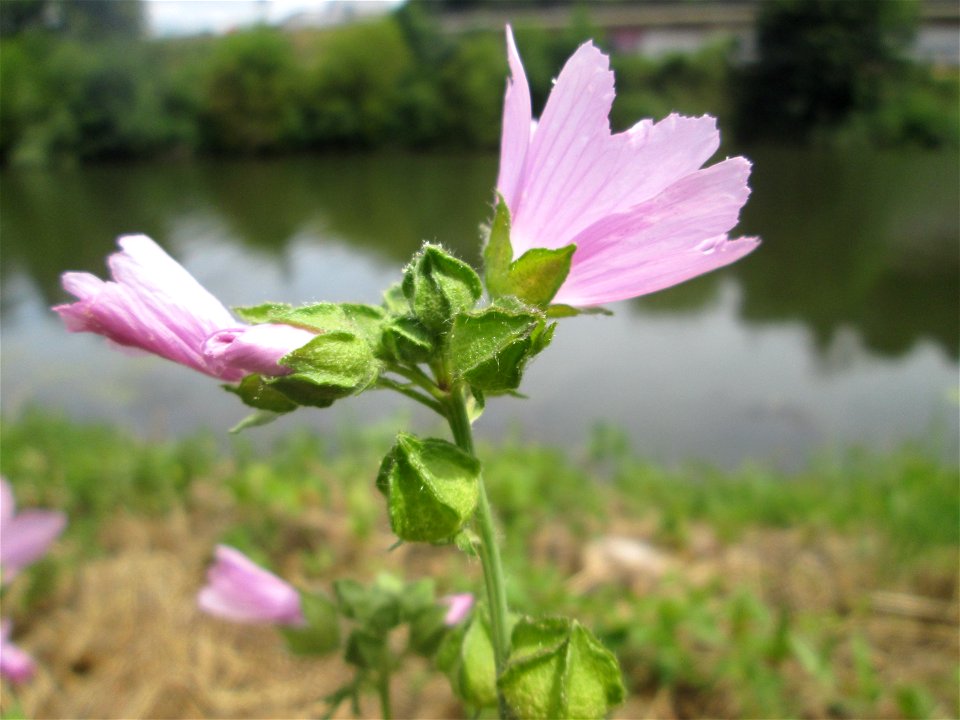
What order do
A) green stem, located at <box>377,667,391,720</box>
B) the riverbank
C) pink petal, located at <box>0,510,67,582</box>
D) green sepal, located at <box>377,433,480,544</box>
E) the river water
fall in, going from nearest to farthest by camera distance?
green sepal, located at <box>377,433,480,544</box> → green stem, located at <box>377,667,391,720</box> → pink petal, located at <box>0,510,67,582</box> → the riverbank → the river water

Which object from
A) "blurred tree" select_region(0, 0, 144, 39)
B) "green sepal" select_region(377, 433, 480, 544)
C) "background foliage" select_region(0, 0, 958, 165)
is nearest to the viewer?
"green sepal" select_region(377, 433, 480, 544)

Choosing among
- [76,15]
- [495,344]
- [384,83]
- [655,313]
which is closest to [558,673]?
[495,344]

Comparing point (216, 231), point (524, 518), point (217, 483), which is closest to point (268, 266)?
point (216, 231)

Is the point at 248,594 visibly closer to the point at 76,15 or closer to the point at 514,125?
the point at 514,125

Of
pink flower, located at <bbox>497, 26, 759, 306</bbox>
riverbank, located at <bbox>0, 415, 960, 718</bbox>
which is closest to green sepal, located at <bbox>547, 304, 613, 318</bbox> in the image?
pink flower, located at <bbox>497, 26, 759, 306</bbox>

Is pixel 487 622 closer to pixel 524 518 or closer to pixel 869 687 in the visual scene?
pixel 869 687

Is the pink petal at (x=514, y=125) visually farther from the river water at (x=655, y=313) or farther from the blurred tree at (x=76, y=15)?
the blurred tree at (x=76, y=15)

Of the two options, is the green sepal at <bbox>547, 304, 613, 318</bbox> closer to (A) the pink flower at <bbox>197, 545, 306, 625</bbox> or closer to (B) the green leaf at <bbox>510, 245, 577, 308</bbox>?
(B) the green leaf at <bbox>510, 245, 577, 308</bbox>
